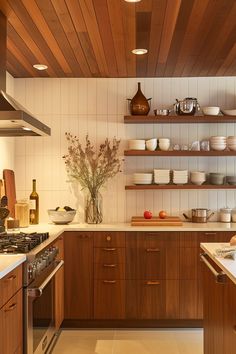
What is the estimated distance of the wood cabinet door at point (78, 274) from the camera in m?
4.42

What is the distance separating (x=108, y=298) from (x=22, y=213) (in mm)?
1109

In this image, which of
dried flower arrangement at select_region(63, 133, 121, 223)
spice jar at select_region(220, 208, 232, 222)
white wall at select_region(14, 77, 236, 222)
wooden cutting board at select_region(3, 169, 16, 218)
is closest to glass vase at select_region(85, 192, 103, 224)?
dried flower arrangement at select_region(63, 133, 121, 223)

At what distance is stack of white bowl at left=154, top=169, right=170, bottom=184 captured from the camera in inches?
190

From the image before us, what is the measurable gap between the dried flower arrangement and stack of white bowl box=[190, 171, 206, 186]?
2.50 feet

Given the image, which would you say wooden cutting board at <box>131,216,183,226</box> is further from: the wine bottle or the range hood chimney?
the range hood chimney

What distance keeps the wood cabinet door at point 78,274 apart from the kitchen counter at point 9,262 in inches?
63.8

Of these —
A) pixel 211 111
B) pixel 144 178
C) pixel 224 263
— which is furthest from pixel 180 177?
pixel 224 263

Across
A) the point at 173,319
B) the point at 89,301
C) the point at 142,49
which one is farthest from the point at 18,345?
the point at 142,49

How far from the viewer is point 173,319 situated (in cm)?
442

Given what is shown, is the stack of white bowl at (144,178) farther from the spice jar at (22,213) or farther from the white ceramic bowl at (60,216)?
the spice jar at (22,213)

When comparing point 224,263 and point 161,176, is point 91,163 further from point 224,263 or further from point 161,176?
point 224,263

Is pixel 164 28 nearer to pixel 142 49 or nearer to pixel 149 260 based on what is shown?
pixel 142 49

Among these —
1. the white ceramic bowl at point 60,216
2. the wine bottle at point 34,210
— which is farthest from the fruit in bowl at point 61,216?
the wine bottle at point 34,210

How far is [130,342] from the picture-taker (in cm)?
411
